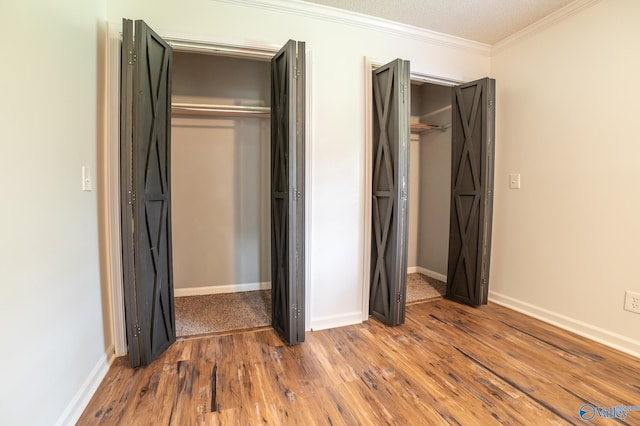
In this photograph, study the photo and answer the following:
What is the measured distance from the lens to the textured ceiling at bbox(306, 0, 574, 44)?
2.14 meters

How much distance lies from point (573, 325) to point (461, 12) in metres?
2.58

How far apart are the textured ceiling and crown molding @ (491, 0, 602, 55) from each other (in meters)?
0.04

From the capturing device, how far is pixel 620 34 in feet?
6.44

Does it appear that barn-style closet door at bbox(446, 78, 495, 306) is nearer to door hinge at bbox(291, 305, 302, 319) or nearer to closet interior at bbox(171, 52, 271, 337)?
door hinge at bbox(291, 305, 302, 319)

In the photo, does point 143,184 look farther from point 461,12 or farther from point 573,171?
point 573,171

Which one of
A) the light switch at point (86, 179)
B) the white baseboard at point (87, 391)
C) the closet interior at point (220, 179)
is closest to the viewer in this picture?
the white baseboard at point (87, 391)

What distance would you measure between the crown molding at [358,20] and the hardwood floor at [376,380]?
2414 mm

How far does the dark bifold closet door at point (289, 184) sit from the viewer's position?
6.34 feet

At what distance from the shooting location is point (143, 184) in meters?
1.72

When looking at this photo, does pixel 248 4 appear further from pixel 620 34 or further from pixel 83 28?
pixel 620 34

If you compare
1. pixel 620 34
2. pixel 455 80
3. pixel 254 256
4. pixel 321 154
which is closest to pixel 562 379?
pixel 321 154

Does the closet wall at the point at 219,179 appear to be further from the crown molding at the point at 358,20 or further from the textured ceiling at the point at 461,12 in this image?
the textured ceiling at the point at 461,12

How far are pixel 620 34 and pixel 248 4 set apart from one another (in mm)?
2556

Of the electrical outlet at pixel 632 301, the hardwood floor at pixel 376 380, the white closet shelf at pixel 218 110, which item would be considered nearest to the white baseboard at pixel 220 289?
the hardwood floor at pixel 376 380
